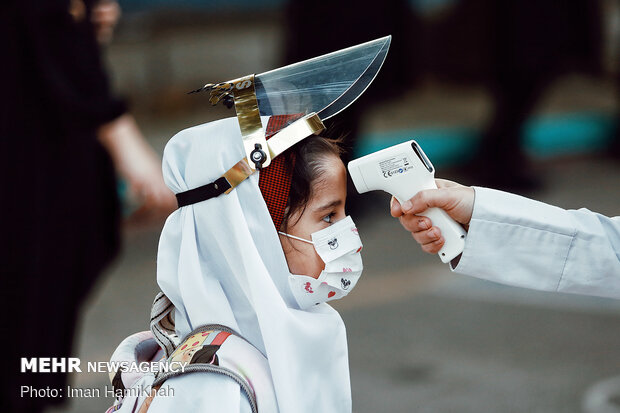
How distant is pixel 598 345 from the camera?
4492 mm

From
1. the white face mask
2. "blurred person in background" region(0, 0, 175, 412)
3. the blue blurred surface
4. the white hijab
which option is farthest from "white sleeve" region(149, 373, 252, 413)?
the blue blurred surface

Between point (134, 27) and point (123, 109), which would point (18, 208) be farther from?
point (134, 27)

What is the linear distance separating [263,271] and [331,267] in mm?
238

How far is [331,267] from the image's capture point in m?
2.06

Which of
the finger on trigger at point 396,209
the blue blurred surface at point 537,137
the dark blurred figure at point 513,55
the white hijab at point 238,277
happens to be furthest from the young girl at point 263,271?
the dark blurred figure at point 513,55

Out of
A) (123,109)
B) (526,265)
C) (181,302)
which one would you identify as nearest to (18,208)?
(123,109)

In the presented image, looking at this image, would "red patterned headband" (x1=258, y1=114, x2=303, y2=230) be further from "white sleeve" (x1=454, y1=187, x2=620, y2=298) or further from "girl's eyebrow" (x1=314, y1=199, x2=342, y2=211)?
"white sleeve" (x1=454, y1=187, x2=620, y2=298)

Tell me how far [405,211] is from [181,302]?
577mm

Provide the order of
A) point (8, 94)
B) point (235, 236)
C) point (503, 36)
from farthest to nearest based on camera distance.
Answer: point (503, 36) < point (8, 94) < point (235, 236)

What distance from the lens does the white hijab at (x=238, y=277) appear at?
1.87 m
